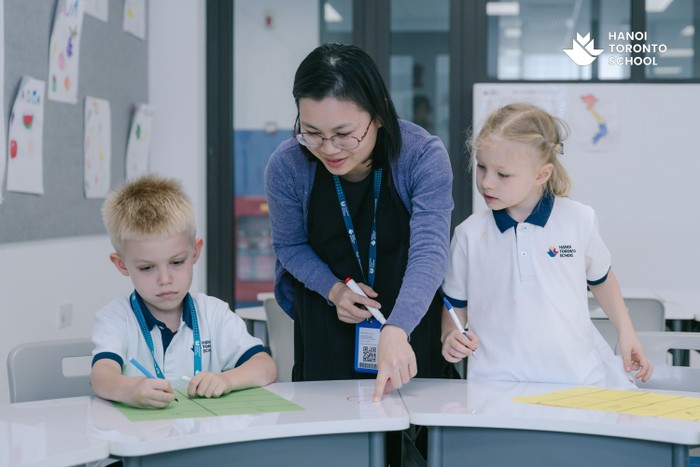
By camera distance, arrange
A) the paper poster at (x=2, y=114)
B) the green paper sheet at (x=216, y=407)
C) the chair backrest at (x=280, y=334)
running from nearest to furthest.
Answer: the green paper sheet at (x=216, y=407) < the paper poster at (x=2, y=114) < the chair backrest at (x=280, y=334)

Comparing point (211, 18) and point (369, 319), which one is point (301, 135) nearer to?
point (369, 319)

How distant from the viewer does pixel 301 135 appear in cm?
178

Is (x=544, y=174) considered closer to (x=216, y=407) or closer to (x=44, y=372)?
(x=216, y=407)

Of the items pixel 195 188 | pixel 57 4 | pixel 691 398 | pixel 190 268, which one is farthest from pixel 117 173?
pixel 691 398

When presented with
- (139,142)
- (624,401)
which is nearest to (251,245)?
(139,142)

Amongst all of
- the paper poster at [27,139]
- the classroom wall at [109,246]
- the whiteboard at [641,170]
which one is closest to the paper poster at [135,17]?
the classroom wall at [109,246]

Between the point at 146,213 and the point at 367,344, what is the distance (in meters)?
0.58

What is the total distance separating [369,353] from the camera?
1.86 meters

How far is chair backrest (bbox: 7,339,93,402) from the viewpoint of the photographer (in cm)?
183

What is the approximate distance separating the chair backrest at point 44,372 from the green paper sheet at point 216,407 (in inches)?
14.4

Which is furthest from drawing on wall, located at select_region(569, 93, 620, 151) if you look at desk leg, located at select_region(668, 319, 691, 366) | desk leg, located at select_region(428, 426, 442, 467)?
desk leg, located at select_region(428, 426, 442, 467)

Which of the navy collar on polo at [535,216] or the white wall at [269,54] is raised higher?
the white wall at [269,54]

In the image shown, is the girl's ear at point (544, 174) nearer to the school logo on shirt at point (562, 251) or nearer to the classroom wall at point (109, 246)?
the school logo on shirt at point (562, 251)

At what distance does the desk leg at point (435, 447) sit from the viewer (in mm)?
1501
